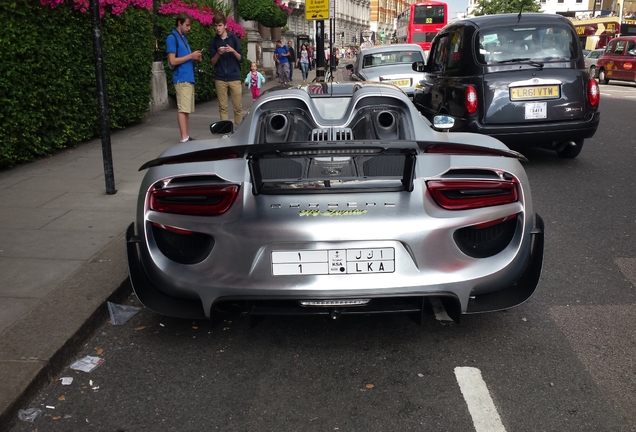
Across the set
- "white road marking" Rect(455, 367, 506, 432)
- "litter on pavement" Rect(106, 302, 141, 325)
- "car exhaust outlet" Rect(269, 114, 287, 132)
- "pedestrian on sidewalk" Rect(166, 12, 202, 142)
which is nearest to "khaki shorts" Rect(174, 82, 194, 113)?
"pedestrian on sidewalk" Rect(166, 12, 202, 142)

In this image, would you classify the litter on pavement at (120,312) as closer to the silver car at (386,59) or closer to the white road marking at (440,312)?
the white road marking at (440,312)

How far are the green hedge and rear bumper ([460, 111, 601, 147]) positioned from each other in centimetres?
540

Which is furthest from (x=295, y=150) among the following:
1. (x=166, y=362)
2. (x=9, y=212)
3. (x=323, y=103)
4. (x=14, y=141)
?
(x=14, y=141)

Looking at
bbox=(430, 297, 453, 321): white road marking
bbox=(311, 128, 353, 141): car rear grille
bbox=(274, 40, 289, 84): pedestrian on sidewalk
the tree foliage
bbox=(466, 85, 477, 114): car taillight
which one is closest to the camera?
bbox=(430, 297, 453, 321): white road marking

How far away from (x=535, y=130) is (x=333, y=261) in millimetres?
5952

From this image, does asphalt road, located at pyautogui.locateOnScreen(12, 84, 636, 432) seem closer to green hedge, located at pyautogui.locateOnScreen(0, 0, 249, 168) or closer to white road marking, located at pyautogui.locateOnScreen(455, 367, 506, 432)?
white road marking, located at pyautogui.locateOnScreen(455, 367, 506, 432)

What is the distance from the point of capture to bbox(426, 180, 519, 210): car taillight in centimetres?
326

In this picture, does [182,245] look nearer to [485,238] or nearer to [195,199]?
[195,199]

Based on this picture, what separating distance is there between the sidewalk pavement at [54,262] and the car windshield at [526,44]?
469 centimetres

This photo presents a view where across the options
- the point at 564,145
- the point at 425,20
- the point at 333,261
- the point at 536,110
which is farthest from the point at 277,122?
the point at 425,20

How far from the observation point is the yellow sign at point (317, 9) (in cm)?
2077

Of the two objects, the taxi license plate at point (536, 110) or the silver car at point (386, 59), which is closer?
the taxi license plate at point (536, 110)

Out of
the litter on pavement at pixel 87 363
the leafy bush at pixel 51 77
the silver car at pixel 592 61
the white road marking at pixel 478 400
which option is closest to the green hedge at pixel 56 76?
the leafy bush at pixel 51 77

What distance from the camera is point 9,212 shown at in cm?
622
